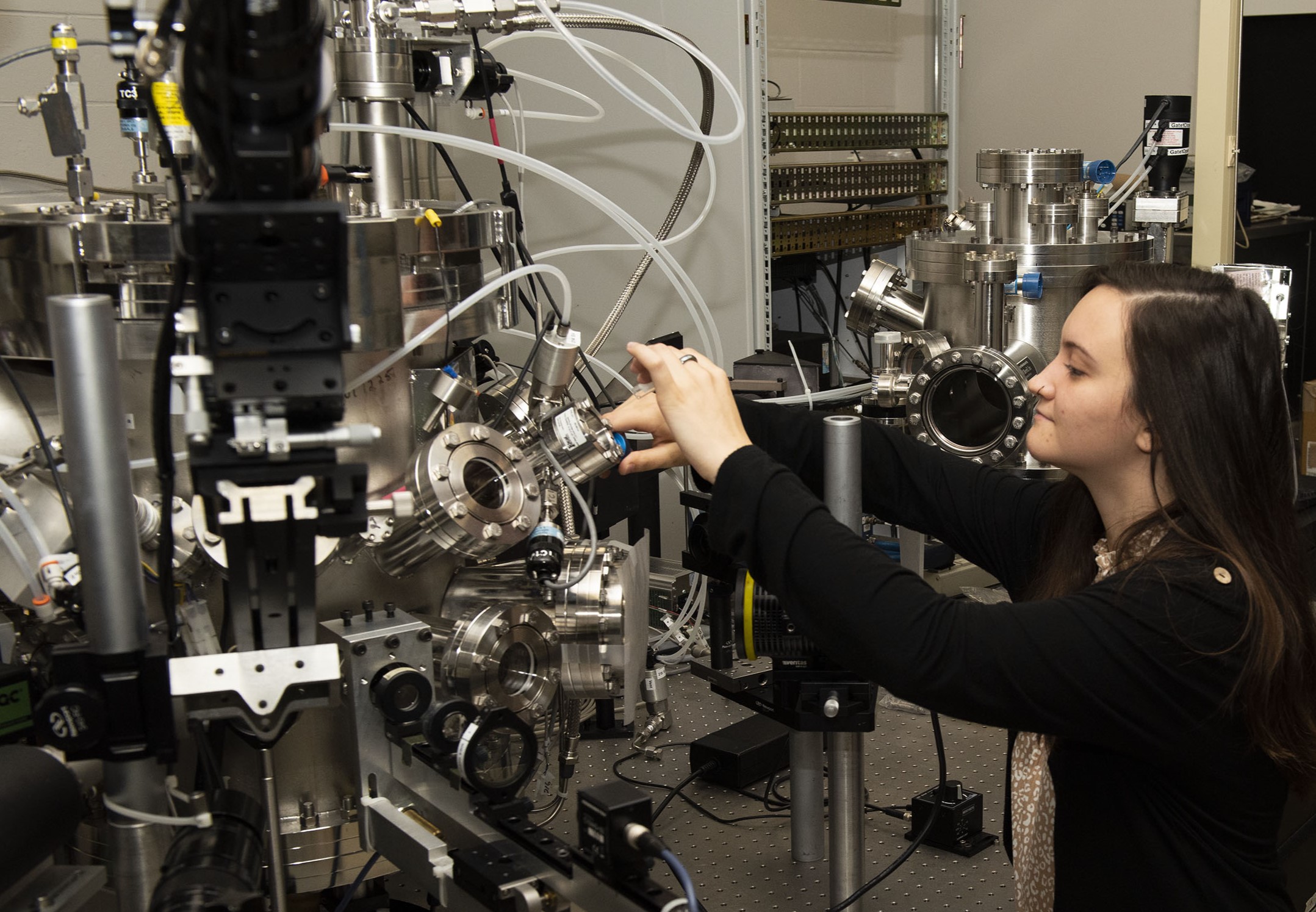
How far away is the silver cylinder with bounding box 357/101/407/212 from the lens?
1240mm

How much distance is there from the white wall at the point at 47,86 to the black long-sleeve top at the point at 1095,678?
1.73 m

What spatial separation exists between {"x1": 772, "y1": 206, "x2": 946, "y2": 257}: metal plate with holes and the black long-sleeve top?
1.58 m

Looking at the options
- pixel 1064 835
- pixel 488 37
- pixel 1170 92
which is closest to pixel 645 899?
pixel 1064 835

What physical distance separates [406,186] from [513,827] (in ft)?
2.50

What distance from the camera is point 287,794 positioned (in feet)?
4.01

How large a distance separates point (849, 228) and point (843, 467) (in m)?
1.75

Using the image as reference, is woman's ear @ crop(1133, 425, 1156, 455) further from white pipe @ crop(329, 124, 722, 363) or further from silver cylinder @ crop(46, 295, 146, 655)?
silver cylinder @ crop(46, 295, 146, 655)

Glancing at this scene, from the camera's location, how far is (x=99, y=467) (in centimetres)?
83

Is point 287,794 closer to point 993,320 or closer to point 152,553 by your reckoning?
point 152,553

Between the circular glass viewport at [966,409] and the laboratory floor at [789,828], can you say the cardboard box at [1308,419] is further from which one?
the laboratory floor at [789,828]

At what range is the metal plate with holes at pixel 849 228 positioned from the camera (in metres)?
2.52

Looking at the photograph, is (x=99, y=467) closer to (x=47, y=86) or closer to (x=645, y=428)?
(x=645, y=428)

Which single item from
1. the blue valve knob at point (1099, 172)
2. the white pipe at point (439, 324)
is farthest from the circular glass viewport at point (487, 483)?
the blue valve knob at point (1099, 172)

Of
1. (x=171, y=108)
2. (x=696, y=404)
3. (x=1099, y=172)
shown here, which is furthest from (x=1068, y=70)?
(x=171, y=108)
